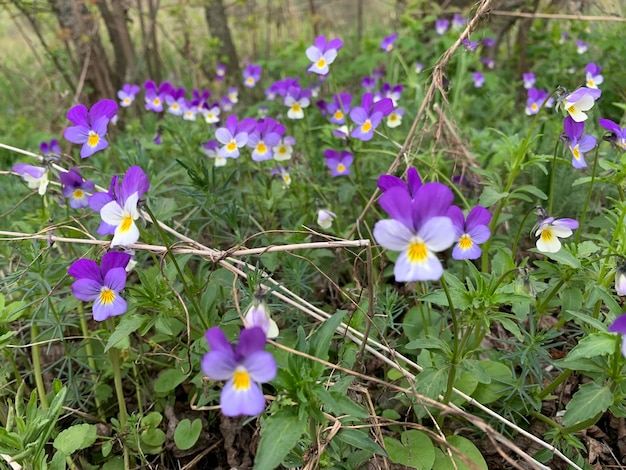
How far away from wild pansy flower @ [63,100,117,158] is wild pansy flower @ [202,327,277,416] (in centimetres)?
128

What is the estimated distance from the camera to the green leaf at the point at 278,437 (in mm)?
1187

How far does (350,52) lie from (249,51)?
6.09ft

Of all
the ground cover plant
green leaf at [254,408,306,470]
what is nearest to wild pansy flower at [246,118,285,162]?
the ground cover plant

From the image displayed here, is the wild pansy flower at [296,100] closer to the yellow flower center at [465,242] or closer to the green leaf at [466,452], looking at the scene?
the yellow flower center at [465,242]

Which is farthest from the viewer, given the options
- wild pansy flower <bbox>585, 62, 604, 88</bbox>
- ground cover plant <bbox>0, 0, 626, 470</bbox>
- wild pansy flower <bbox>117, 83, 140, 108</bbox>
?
wild pansy flower <bbox>117, 83, 140, 108</bbox>

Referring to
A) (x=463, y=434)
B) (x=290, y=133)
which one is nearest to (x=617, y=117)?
(x=290, y=133)

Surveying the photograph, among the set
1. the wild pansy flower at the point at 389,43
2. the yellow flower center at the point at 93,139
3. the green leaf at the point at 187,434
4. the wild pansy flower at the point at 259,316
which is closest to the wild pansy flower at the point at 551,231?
the wild pansy flower at the point at 259,316

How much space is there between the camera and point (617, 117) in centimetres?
379

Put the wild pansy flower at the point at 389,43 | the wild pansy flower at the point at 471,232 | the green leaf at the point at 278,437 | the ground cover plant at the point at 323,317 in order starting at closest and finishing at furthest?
1. the green leaf at the point at 278,437
2. the ground cover plant at the point at 323,317
3. the wild pansy flower at the point at 471,232
4. the wild pansy flower at the point at 389,43

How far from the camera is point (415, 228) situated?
1.19 metres

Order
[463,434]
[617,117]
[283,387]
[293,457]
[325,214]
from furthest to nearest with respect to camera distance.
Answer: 1. [617,117]
2. [325,214]
3. [463,434]
4. [293,457]
5. [283,387]

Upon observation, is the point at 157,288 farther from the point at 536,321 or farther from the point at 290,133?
the point at 290,133

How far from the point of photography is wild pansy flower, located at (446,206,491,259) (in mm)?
1512

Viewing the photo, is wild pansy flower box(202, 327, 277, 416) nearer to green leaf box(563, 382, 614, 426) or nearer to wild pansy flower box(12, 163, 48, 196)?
green leaf box(563, 382, 614, 426)
